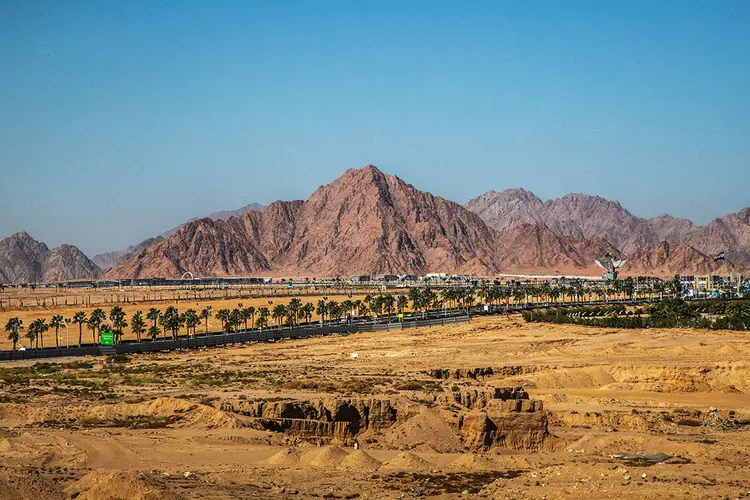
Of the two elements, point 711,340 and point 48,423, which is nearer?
point 48,423

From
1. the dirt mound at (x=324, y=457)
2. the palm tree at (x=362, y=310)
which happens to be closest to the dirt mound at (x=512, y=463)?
the dirt mound at (x=324, y=457)

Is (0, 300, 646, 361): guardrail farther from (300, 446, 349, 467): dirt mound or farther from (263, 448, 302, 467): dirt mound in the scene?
(300, 446, 349, 467): dirt mound

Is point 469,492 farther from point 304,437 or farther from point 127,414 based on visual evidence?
point 127,414

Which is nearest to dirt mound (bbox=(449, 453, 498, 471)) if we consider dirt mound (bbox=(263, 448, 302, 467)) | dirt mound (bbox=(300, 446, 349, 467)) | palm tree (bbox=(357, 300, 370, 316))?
dirt mound (bbox=(300, 446, 349, 467))

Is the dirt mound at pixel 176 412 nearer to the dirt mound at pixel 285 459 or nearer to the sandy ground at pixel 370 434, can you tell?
the sandy ground at pixel 370 434

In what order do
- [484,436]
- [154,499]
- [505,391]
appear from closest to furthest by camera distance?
[154,499], [484,436], [505,391]

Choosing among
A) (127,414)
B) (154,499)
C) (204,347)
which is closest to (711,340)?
(204,347)
